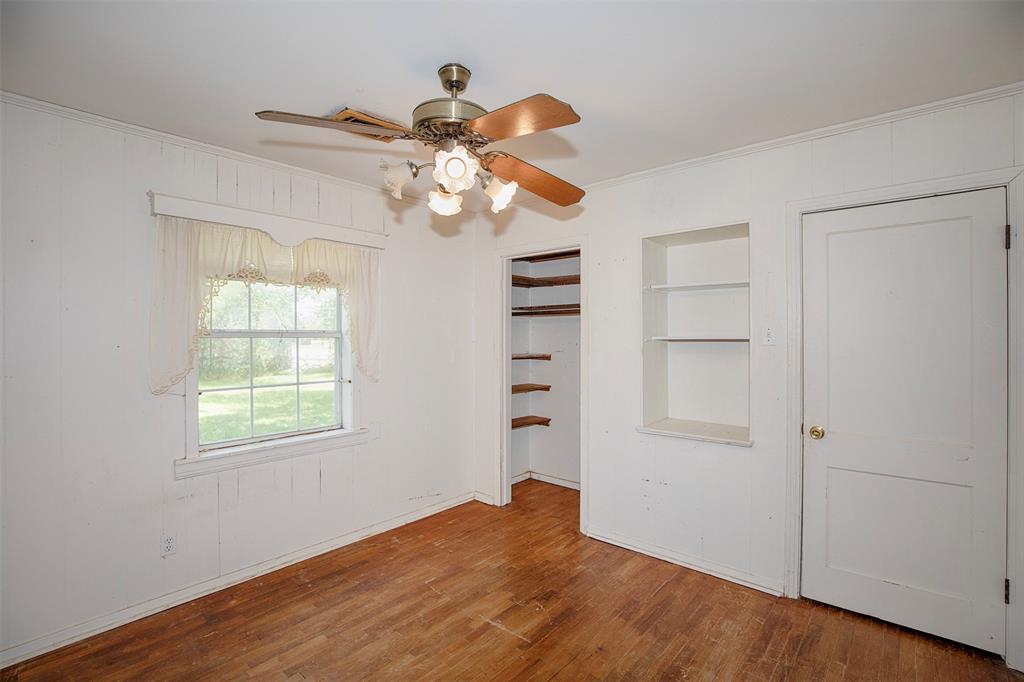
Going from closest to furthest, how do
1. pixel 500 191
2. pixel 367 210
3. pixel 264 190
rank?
pixel 500 191 → pixel 264 190 → pixel 367 210

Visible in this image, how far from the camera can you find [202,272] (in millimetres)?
2814

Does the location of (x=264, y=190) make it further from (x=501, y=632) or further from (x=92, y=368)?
(x=501, y=632)

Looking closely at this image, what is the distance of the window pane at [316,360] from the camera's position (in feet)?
11.0

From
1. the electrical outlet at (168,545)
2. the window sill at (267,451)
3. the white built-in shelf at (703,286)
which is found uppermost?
the white built-in shelf at (703,286)

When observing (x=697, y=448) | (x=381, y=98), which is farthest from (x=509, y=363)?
(x=381, y=98)

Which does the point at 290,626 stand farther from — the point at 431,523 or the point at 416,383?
the point at 416,383

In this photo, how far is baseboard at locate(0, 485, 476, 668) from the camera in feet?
7.47

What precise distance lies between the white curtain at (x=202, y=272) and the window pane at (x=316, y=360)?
201 mm

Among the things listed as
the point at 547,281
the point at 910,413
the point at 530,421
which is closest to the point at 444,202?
the point at 910,413

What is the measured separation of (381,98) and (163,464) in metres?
2.30

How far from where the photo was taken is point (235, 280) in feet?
9.72

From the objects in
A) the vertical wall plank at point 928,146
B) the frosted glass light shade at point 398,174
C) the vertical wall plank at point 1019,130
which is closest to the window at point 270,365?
the frosted glass light shade at point 398,174

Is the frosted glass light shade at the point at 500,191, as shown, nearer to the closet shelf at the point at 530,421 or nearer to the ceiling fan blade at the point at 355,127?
the ceiling fan blade at the point at 355,127

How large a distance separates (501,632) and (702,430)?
179 centimetres
